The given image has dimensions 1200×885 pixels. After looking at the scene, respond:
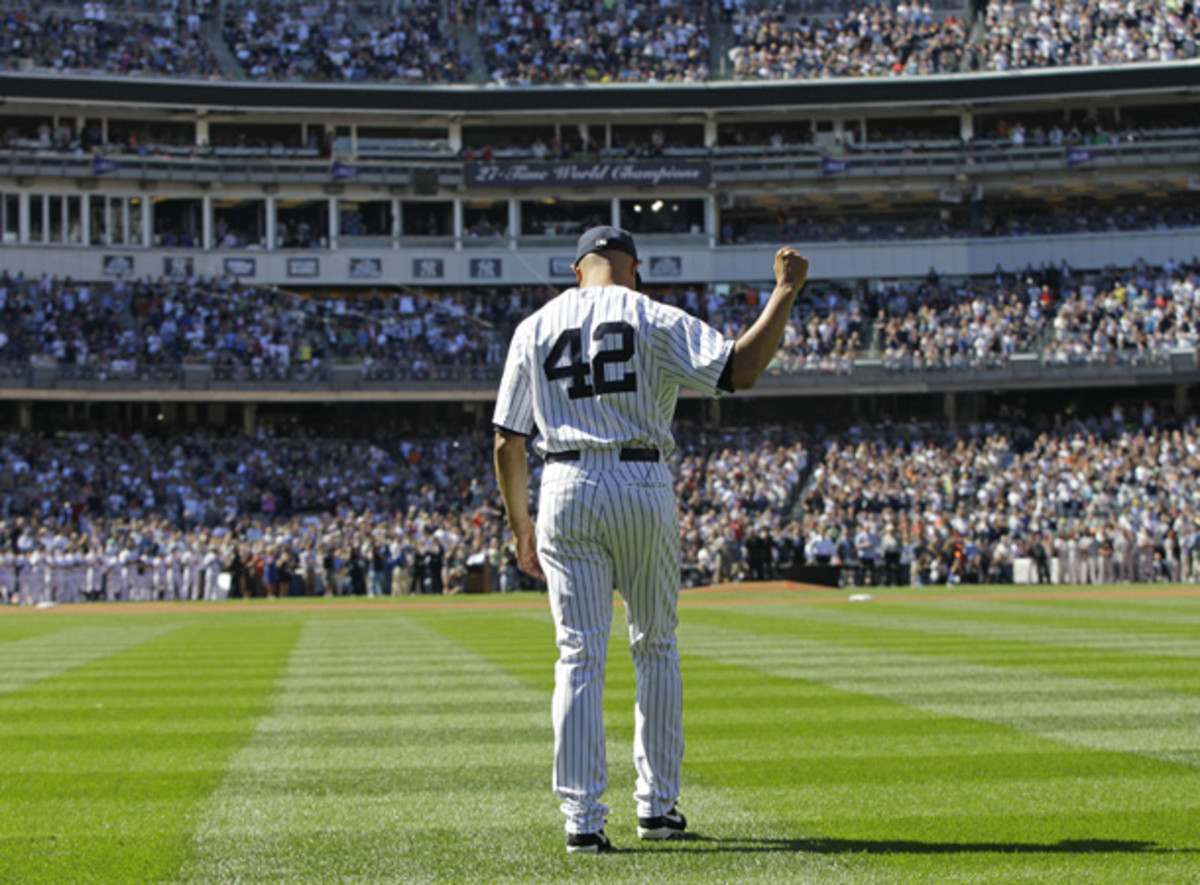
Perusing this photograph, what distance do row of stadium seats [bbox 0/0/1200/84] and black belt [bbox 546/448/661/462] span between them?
2086 inches

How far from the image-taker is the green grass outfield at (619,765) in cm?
541

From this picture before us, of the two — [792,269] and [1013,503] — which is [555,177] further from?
[792,269]

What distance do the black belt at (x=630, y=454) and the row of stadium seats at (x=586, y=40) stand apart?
5298 centimetres

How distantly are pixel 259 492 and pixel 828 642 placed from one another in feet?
104

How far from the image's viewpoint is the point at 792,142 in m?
58.8

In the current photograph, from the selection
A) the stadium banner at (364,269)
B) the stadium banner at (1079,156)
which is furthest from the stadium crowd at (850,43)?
the stadium banner at (364,269)

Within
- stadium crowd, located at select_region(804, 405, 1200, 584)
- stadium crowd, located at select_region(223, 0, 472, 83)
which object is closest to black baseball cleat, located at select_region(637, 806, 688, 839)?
stadium crowd, located at select_region(804, 405, 1200, 584)

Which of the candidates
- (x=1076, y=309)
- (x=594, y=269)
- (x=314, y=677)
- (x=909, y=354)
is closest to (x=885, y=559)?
(x=909, y=354)

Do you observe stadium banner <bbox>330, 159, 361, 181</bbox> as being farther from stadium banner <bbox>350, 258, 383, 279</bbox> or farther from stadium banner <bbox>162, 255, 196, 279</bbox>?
stadium banner <bbox>162, 255, 196, 279</bbox>

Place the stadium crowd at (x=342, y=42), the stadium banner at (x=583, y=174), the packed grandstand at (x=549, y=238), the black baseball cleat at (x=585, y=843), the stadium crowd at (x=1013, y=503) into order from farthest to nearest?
the stadium crowd at (x=342, y=42)
the stadium banner at (x=583, y=174)
the packed grandstand at (x=549, y=238)
the stadium crowd at (x=1013, y=503)
the black baseball cleat at (x=585, y=843)

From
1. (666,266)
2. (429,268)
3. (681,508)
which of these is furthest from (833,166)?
(681,508)

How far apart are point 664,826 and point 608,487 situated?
1.32m

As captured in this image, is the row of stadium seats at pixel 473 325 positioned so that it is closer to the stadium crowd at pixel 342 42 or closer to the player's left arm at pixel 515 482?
the stadium crowd at pixel 342 42

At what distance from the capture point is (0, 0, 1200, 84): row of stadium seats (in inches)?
2212
